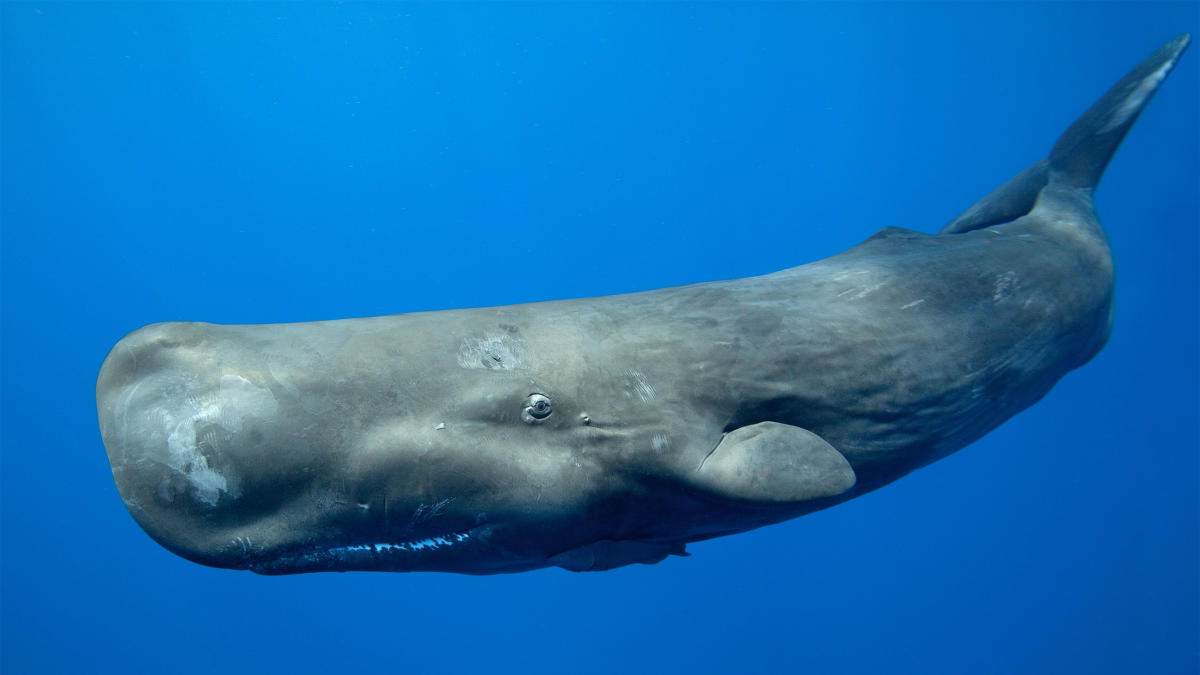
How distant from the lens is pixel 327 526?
130 inches

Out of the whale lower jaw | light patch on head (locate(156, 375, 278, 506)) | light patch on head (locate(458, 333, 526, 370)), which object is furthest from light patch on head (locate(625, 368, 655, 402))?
light patch on head (locate(156, 375, 278, 506))

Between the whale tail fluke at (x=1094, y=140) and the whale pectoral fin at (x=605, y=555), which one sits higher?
the whale tail fluke at (x=1094, y=140)

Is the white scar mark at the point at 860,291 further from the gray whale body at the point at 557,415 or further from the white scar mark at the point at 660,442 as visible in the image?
the white scar mark at the point at 660,442

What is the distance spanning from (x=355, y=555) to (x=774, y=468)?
1978 millimetres

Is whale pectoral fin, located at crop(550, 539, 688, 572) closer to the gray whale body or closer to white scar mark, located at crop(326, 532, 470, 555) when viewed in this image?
the gray whale body

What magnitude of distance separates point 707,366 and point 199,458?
7.71ft

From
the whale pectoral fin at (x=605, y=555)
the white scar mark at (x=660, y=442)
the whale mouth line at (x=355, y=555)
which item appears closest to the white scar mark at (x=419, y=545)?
the whale mouth line at (x=355, y=555)

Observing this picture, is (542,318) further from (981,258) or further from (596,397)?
(981,258)

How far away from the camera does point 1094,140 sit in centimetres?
634

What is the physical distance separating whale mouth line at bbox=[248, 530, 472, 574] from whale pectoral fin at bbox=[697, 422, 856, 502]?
4.04 feet

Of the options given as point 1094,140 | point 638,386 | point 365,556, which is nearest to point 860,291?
point 638,386

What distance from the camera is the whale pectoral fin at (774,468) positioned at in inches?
141

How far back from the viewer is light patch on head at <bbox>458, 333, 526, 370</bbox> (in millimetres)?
3619

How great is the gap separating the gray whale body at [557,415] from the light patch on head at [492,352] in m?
0.01
